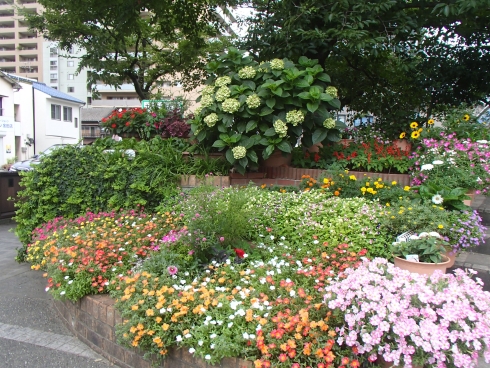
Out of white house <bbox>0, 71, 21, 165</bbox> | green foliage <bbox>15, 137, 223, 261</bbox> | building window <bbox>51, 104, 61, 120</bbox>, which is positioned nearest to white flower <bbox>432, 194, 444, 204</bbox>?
green foliage <bbox>15, 137, 223, 261</bbox>

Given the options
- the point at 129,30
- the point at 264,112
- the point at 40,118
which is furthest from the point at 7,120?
the point at 264,112

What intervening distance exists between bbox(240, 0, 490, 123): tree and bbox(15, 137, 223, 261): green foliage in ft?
8.11

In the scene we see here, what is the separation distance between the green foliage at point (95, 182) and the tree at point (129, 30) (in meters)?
2.53

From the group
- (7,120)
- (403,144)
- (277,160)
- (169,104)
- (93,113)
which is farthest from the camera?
(93,113)

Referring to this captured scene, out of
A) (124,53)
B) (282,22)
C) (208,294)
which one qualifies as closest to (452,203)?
(208,294)

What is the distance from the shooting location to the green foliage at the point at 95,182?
452 cm

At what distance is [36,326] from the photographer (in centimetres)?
306

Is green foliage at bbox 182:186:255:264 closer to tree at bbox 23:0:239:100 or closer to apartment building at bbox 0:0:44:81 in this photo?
tree at bbox 23:0:239:100

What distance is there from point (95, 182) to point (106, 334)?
250 cm

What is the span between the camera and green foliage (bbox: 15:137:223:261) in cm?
452

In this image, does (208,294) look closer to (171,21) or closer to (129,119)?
(129,119)

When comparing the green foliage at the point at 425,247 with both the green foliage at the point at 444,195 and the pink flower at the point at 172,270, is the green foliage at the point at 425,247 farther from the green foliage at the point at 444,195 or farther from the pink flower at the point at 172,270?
the pink flower at the point at 172,270

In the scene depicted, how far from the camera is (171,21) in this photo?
754 cm

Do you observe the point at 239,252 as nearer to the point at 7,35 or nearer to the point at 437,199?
the point at 437,199
